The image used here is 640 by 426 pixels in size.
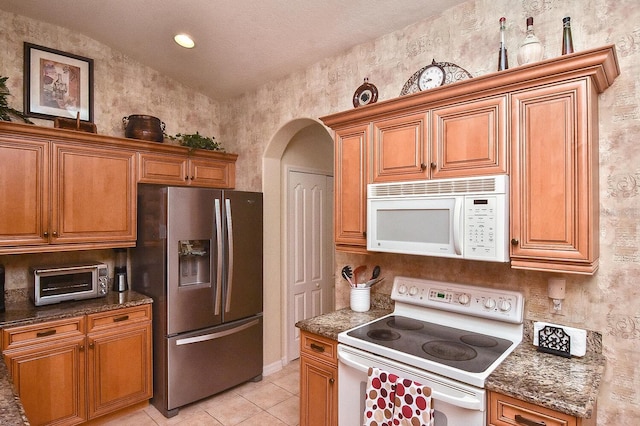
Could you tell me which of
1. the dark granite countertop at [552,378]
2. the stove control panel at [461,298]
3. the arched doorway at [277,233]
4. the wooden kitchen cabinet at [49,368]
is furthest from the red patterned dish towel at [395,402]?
the wooden kitchen cabinet at [49,368]

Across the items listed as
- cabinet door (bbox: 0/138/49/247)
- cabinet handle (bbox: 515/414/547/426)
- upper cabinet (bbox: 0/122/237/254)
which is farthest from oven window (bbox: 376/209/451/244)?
cabinet door (bbox: 0/138/49/247)

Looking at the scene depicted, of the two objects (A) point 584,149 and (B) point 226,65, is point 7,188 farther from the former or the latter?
(A) point 584,149

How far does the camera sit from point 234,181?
3.80 m

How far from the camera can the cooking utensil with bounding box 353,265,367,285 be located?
2635 millimetres

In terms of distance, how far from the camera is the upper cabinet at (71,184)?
249 cm

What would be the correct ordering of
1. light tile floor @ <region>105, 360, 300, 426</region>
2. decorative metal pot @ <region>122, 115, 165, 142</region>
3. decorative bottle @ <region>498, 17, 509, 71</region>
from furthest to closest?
decorative metal pot @ <region>122, 115, 165, 142</region> < light tile floor @ <region>105, 360, 300, 426</region> < decorative bottle @ <region>498, 17, 509, 71</region>

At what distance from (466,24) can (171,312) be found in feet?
9.36

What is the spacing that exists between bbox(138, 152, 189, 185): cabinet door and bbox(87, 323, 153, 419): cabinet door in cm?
125

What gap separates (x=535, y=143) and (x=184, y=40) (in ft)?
8.70

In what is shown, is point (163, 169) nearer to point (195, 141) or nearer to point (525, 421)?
point (195, 141)

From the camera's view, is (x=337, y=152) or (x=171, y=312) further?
(x=171, y=312)

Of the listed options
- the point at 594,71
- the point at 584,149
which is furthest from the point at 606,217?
the point at 594,71

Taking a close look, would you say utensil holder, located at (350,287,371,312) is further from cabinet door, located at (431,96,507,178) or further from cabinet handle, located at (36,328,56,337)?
cabinet handle, located at (36,328,56,337)

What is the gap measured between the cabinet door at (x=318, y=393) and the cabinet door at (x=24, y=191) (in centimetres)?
212
